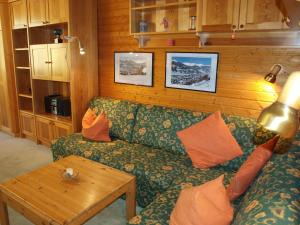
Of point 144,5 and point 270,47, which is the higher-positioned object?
point 144,5

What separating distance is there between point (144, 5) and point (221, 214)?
2.51 metres

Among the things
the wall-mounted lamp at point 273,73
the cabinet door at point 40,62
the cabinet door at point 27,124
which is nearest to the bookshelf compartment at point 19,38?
the cabinet door at point 40,62

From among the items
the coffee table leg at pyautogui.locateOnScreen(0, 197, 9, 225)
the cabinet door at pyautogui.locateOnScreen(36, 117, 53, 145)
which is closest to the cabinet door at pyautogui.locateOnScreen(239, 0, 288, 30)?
the coffee table leg at pyautogui.locateOnScreen(0, 197, 9, 225)

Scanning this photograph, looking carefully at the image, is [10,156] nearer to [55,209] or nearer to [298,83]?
[55,209]

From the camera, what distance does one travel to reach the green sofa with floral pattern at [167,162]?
111cm

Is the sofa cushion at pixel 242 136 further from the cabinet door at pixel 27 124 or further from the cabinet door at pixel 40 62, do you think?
the cabinet door at pixel 27 124

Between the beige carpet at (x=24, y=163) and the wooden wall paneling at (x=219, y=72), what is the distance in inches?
52.2

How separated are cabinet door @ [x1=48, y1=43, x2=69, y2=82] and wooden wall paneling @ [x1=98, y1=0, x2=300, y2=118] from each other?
21.4 inches

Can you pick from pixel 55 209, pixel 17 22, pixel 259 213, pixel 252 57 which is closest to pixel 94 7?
pixel 17 22

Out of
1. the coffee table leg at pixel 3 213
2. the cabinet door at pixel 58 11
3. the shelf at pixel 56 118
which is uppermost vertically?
the cabinet door at pixel 58 11

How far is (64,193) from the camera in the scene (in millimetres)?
1798

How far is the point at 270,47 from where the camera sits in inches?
92.0

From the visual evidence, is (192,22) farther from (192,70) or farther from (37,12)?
(37,12)

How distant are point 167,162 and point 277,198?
4.53ft
